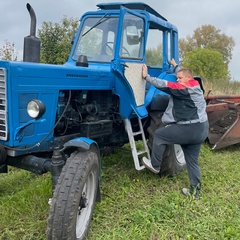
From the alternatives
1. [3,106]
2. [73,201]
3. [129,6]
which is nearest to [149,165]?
[73,201]

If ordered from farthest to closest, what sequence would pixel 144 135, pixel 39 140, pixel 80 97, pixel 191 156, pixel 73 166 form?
pixel 144 135 < pixel 191 156 < pixel 80 97 < pixel 39 140 < pixel 73 166

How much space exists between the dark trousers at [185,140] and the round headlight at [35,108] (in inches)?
71.4

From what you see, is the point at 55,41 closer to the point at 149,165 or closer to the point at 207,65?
the point at 149,165

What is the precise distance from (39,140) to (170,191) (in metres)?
1.93

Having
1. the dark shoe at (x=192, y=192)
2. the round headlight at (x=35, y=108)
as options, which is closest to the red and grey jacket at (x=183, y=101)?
the dark shoe at (x=192, y=192)

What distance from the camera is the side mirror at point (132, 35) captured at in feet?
14.0

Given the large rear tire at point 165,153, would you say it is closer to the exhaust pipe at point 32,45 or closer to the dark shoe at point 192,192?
the dark shoe at point 192,192

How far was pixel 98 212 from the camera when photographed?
3.63m

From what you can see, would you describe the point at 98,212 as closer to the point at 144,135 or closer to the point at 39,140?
the point at 39,140

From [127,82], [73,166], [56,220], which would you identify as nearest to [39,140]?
[73,166]

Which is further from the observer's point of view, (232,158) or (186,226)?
(232,158)

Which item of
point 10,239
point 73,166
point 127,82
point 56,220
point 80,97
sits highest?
point 127,82

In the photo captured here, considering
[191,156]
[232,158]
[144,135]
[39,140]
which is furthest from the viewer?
[232,158]

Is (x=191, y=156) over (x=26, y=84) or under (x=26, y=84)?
under
